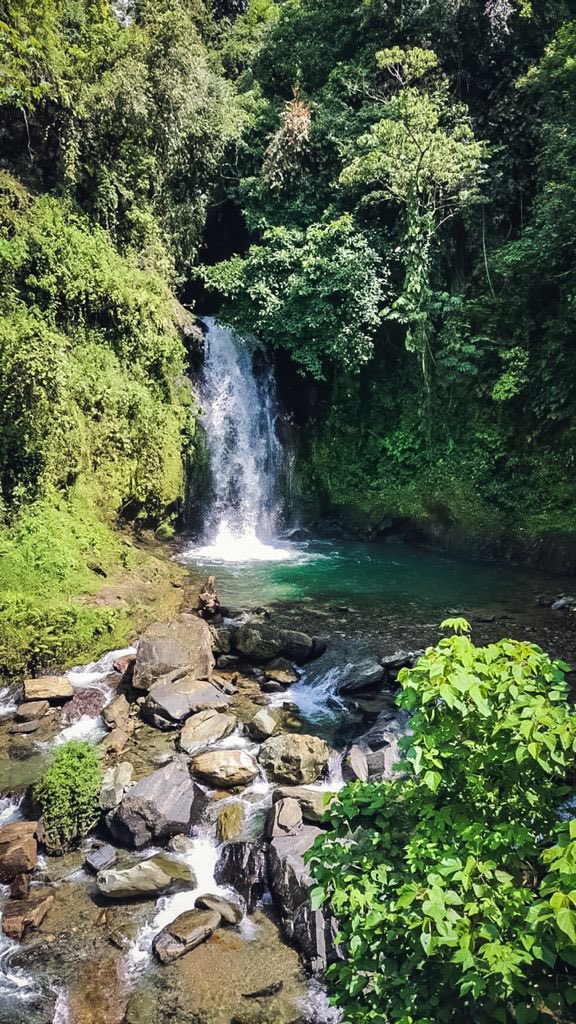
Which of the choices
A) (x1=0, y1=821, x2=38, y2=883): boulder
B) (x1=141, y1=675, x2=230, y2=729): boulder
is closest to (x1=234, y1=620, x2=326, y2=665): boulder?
(x1=141, y1=675, x2=230, y2=729): boulder

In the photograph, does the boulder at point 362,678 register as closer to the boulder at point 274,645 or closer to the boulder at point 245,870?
the boulder at point 274,645

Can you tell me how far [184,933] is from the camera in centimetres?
519

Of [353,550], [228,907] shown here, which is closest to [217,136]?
[353,550]

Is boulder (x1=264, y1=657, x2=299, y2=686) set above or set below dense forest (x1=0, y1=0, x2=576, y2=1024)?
below

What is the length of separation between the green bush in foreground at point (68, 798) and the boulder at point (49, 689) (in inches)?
82.2

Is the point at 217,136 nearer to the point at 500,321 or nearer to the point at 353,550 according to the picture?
the point at 500,321

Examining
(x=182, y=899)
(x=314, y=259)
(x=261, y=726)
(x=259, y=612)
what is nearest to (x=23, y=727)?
(x=261, y=726)

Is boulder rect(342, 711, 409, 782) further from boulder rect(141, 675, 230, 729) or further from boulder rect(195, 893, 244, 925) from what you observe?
boulder rect(141, 675, 230, 729)

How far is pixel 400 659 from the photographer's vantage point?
386 inches

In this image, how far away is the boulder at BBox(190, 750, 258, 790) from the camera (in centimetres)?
707

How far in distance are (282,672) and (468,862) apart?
24.1 feet

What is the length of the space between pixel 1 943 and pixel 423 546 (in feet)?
47.9

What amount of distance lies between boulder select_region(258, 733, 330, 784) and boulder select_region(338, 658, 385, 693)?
5.74ft

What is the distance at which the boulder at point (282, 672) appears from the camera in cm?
959
